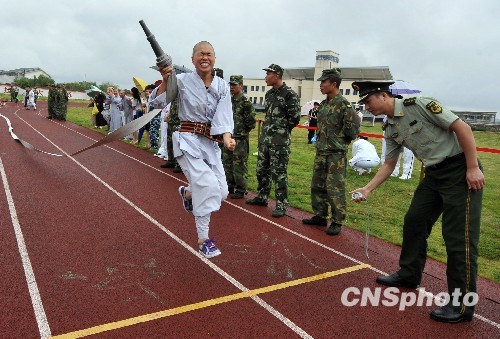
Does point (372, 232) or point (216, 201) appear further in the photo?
point (372, 232)

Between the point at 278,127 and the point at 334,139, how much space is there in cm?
105

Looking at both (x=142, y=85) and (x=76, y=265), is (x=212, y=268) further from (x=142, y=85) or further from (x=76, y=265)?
(x=142, y=85)

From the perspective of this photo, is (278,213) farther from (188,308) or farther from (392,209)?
(188,308)

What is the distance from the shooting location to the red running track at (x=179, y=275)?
3.17 meters

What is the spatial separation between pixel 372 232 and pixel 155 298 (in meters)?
3.62

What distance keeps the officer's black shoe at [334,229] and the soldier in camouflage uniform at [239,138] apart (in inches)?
87.1

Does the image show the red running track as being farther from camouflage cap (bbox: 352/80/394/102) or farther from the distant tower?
the distant tower

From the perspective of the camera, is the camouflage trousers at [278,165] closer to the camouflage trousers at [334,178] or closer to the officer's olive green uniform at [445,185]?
the camouflage trousers at [334,178]

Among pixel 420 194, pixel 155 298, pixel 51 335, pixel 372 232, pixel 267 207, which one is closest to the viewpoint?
pixel 51 335

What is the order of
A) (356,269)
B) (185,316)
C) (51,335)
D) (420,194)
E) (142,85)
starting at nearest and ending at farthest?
(51,335), (185,316), (420,194), (356,269), (142,85)

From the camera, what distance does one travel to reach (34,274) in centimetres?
385

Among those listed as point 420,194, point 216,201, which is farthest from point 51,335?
point 420,194

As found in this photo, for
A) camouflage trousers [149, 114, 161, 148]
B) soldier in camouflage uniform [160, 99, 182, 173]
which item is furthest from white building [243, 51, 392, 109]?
soldier in camouflage uniform [160, 99, 182, 173]

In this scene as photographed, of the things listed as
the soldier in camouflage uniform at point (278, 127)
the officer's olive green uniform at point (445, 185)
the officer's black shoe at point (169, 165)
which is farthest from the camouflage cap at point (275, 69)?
the officer's black shoe at point (169, 165)
